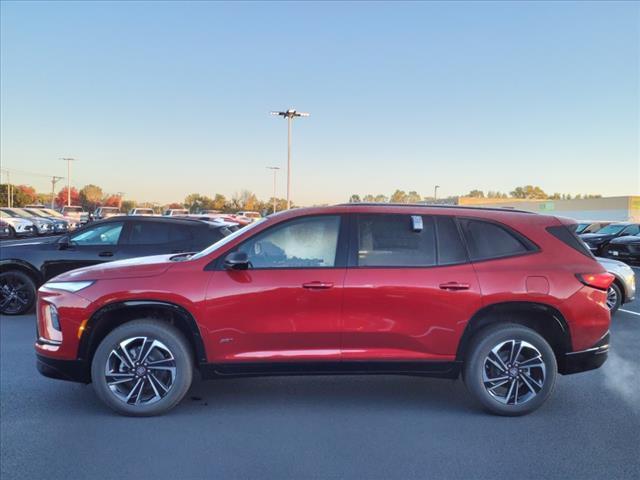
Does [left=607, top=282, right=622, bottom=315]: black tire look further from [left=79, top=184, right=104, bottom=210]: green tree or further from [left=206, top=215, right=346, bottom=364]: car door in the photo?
[left=79, top=184, right=104, bottom=210]: green tree

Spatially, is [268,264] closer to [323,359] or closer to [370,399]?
[323,359]

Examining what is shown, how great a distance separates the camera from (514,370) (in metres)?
3.97

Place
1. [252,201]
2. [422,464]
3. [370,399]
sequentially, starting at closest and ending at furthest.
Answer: [422,464], [370,399], [252,201]

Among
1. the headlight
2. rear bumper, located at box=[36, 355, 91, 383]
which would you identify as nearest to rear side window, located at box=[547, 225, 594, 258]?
the headlight

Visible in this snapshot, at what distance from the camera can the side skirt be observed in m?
3.90

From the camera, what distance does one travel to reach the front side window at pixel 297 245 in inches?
157

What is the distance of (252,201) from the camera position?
8581 centimetres

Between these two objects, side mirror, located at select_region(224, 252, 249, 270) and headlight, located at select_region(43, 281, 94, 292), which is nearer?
side mirror, located at select_region(224, 252, 249, 270)

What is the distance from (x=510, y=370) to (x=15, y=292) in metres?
7.23

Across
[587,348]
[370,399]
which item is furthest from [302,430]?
[587,348]

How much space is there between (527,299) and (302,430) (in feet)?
6.97

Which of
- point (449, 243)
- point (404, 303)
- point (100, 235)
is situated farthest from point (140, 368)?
point (100, 235)

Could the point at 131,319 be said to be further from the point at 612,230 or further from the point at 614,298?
the point at 612,230

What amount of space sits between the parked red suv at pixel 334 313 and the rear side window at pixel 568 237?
91 mm
